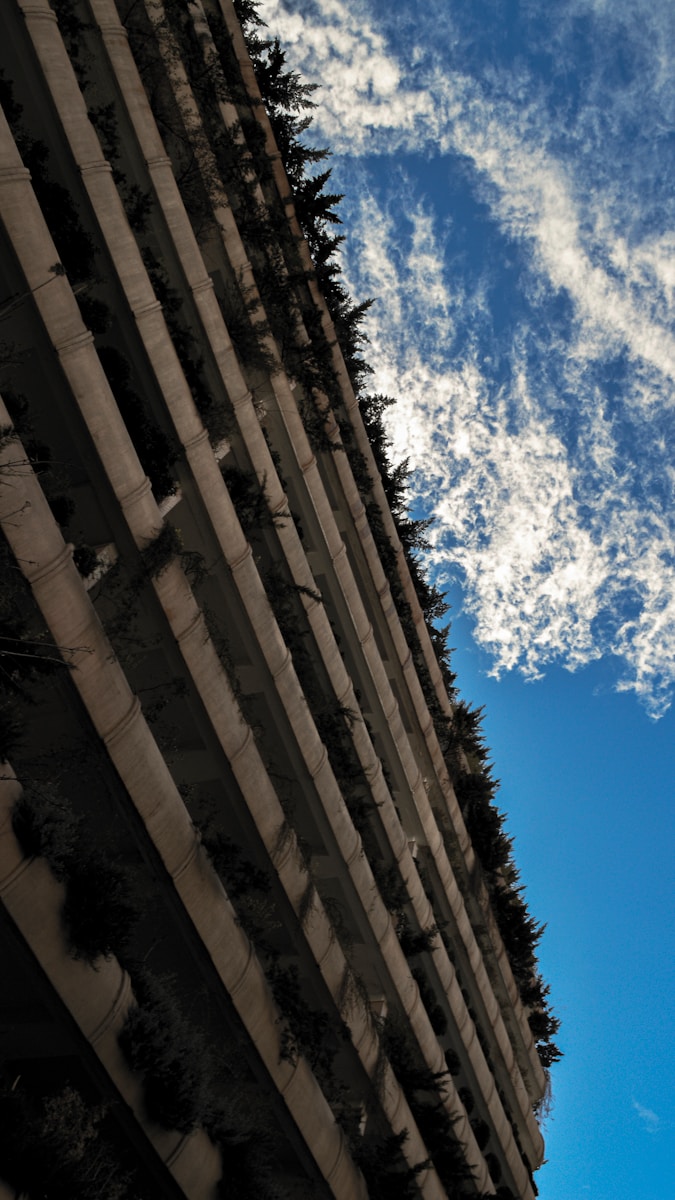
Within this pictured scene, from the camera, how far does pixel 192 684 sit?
11.7m

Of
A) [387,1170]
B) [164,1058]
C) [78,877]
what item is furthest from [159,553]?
[387,1170]

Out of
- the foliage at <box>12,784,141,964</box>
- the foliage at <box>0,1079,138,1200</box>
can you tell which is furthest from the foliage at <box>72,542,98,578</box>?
the foliage at <box>0,1079,138,1200</box>

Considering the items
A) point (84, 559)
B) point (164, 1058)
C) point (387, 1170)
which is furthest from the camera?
point (387, 1170)

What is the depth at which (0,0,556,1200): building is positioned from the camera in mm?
9062

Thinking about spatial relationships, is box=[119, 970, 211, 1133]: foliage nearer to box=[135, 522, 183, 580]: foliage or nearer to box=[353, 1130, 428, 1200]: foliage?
box=[353, 1130, 428, 1200]: foliage

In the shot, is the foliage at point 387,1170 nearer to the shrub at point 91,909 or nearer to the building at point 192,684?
the building at point 192,684

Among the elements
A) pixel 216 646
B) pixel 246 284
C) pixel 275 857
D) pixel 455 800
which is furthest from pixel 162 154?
pixel 455 800

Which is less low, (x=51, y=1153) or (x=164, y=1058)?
(x=164, y=1058)

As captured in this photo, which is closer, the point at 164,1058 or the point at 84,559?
the point at 164,1058

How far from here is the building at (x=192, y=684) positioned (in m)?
9.06

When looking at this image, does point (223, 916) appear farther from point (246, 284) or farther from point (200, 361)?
point (246, 284)

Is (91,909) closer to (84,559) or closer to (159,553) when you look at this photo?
(84,559)

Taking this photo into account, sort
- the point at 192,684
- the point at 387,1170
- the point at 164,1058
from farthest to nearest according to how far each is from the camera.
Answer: the point at 387,1170 < the point at 192,684 < the point at 164,1058

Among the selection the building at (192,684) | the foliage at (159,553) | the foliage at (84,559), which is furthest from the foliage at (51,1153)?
the foliage at (159,553)
